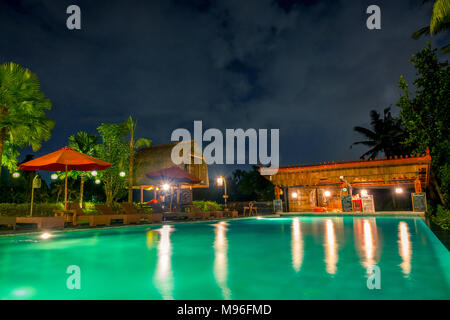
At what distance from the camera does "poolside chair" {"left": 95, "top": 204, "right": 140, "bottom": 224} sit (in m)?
12.7

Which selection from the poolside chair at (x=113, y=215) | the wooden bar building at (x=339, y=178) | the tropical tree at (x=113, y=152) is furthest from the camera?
the tropical tree at (x=113, y=152)

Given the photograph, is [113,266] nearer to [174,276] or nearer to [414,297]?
[174,276]

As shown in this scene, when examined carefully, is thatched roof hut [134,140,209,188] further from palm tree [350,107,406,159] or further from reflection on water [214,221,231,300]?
reflection on water [214,221,231,300]

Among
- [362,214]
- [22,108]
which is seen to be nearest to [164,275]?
[22,108]

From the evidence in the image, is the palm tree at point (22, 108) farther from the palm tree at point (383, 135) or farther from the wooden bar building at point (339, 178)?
the palm tree at point (383, 135)

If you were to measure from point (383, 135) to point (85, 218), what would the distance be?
28.7 meters

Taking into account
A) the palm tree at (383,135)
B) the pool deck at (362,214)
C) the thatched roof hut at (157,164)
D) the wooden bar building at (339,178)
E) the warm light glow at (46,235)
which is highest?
the palm tree at (383,135)

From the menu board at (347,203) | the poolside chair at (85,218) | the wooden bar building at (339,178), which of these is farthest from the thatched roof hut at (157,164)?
the poolside chair at (85,218)

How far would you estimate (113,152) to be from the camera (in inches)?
944

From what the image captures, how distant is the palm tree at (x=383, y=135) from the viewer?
30.9 meters

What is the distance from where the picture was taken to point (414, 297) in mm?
2834

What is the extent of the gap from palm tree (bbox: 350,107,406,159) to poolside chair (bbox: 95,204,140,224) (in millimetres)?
26521

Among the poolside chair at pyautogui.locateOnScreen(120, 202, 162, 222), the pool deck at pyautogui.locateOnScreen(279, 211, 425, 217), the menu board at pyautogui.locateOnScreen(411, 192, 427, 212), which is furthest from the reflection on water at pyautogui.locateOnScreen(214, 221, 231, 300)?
the menu board at pyautogui.locateOnScreen(411, 192, 427, 212)

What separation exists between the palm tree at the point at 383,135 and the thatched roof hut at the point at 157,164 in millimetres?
17062
